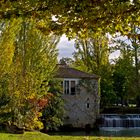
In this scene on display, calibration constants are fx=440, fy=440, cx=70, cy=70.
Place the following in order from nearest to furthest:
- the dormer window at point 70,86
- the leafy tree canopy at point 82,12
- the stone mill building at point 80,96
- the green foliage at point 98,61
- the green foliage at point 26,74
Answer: the leafy tree canopy at point 82,12 → the green foliage at point 26,74 → the stone mill building at point 80,96 → the dormer window at point 70,86 → the green foliage at point 98,61

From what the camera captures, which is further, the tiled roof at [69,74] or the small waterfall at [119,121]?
the tiled roof at [69,74]

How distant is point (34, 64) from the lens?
88.8 ft

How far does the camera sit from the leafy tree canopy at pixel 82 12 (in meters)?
8.02

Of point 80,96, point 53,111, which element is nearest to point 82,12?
point 53,111

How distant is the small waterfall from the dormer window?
11.6ft

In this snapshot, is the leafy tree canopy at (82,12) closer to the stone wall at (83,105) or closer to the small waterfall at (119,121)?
the stone wall at (83,105)

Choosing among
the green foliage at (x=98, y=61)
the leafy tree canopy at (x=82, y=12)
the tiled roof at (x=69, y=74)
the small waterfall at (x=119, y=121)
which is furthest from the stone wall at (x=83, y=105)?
the leafy tree canopy at (x=82, y=12)

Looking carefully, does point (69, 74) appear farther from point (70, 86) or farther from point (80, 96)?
point (80, 96)

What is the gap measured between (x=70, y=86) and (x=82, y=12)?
3231 cm

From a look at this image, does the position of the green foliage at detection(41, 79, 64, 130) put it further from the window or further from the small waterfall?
the small waterfall

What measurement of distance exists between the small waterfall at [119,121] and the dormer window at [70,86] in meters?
3.54

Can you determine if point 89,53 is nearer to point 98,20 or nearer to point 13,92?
point 13,92

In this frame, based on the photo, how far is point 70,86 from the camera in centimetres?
4031

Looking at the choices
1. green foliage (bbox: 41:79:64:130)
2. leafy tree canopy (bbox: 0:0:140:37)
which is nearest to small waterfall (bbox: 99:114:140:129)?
green foliage (bbox: 41:79:64:130)
